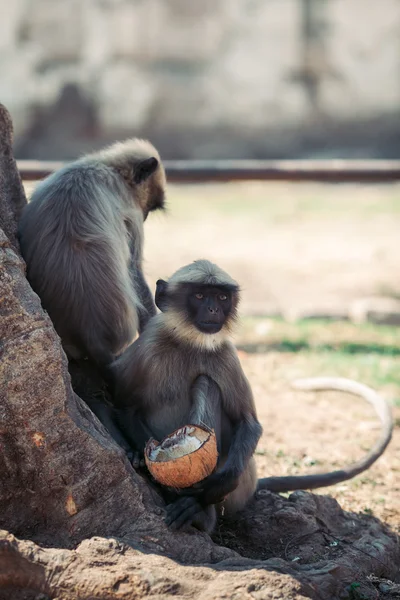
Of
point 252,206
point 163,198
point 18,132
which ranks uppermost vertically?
point 163,198

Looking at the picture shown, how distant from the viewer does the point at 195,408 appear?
333cm

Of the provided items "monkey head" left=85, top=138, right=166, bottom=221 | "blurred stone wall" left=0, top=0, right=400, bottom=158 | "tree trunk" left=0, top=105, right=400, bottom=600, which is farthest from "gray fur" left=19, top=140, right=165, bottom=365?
"blurred stone wall" left=0, top=0, right=400, bottom=158

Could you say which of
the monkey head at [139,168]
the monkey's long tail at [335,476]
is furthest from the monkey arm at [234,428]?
the monkey head at [139,168]

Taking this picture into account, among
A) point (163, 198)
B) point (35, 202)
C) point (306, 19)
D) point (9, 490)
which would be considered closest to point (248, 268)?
point (163, 198)

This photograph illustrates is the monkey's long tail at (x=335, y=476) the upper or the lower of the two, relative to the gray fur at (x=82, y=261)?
lower

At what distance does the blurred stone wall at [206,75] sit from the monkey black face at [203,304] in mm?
12639

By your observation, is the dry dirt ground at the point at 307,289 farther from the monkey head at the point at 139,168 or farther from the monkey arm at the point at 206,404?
the monkey arm at the point at 206,404

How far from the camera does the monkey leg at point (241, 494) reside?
11.5 ft

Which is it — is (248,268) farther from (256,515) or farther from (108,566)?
(108,566)

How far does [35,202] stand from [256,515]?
1.74m

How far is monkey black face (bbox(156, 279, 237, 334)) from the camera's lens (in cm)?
350

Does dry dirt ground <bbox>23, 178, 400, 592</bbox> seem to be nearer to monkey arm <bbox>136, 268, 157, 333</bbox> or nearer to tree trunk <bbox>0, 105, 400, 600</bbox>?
monkey arm <bbox>136, 268, 157, 333</bbox>

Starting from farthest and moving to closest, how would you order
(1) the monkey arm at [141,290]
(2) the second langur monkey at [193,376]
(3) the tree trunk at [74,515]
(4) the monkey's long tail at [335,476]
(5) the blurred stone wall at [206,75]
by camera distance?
(5) the blurred stone wall at [206,75] < (1) the monkey arm at [141,290] < (4) the monkey's long tail at [335,476] < (2) the second langur monkey at [193,376] < (3) the tree trunk at [74,515]

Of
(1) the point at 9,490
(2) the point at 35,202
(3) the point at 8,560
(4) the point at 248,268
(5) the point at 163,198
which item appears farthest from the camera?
(4) the point at 248,268
